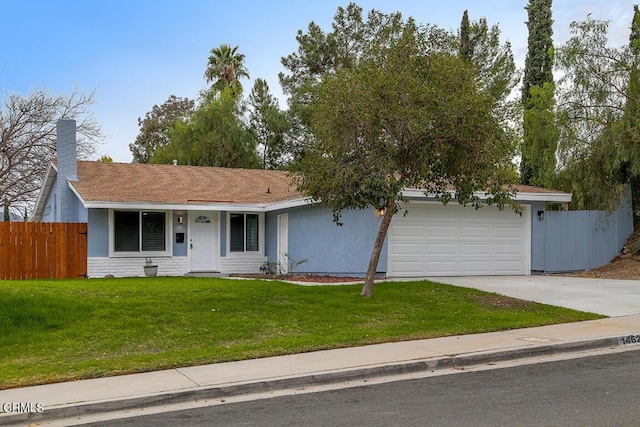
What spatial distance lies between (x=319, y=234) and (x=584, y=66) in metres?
11.2

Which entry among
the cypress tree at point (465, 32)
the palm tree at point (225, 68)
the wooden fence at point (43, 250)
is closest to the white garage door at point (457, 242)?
the wooden fence at point (43, 250)

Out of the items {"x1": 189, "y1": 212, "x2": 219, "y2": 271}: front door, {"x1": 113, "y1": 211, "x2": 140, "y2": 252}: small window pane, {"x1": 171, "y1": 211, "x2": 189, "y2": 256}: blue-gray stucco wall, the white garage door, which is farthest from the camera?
{"x1": 189, "y1": 212, "x2": 219, "y2": 271}: front door

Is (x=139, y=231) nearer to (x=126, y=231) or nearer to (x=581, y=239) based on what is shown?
(x=126, y=231)

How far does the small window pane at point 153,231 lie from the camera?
19.6 meters

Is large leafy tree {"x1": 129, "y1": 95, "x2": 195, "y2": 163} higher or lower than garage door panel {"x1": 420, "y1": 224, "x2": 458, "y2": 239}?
higher

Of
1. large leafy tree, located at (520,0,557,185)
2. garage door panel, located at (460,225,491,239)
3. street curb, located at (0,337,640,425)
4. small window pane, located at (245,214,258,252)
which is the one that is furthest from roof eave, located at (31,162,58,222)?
large leafy tree, located at (520,0,557,185)

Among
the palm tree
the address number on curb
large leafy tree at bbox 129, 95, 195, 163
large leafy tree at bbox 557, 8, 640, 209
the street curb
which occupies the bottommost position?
the street curb

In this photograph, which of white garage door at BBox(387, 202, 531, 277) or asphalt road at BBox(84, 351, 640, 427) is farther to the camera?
white garage door at BBox(387, 202, 531, 277)

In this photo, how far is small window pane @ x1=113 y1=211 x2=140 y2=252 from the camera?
63.0 feet

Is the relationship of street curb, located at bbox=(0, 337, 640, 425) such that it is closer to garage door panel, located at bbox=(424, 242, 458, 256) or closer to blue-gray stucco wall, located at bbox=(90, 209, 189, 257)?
garage door panel, located at bbox=(424, 242, 458, 256)

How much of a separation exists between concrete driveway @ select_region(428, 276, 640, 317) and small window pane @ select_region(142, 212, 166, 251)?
8901 mm

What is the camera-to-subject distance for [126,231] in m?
19.3

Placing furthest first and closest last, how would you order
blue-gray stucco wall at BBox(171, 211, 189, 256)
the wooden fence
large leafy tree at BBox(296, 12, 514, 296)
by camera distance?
blue-gray stucco wall at BBox(171, 211, 189, 256)
the wooden fence
large leafy tree at BBox(296, 12, 514, 296)

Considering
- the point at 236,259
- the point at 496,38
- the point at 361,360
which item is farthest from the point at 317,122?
the point at 496,38
